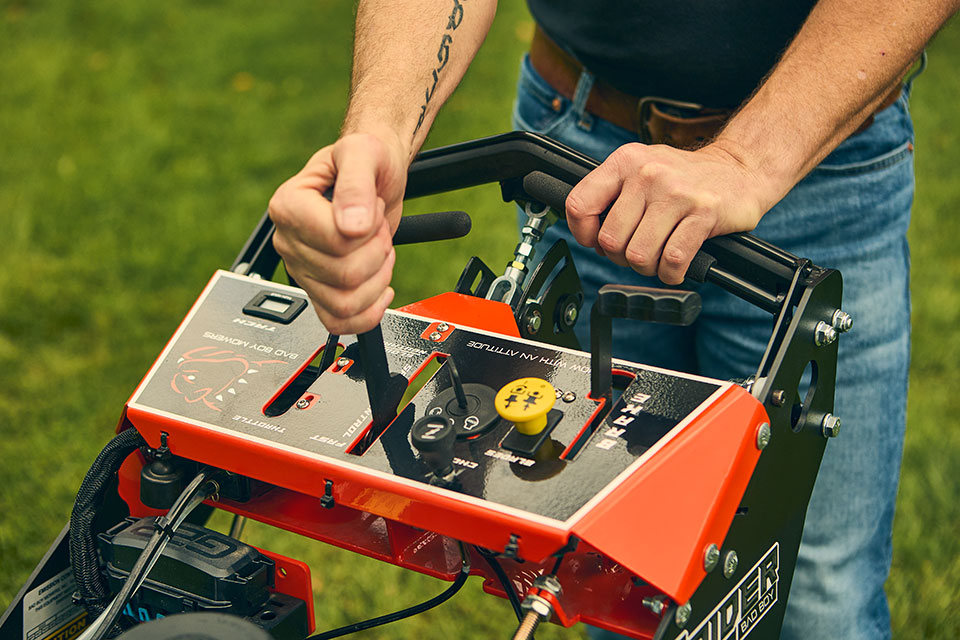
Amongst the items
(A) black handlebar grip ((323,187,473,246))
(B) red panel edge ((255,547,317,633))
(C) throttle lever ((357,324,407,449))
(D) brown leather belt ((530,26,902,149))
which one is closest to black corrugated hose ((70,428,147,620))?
(B) red panel edge ((255,547,317,633))

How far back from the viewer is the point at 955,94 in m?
4.81

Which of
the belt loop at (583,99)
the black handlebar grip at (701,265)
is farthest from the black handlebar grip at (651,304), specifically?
the belt loop at (583,99)

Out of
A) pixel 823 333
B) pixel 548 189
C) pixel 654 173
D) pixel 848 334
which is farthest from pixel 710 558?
pixel 848 334

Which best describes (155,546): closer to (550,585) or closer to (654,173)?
(550,585)

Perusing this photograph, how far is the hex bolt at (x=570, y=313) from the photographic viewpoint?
148 cm

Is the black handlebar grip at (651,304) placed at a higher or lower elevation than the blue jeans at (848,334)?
higher

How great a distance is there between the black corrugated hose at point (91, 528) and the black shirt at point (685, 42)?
38.1 inches

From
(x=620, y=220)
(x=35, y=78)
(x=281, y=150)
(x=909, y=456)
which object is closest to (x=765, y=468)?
(x=620, y=220)

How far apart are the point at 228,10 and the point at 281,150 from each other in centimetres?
165

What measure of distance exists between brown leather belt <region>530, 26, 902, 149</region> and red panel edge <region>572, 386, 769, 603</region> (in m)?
0.65

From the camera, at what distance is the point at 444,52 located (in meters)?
1.52

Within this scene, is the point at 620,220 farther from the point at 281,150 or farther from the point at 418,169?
the point at 281,150

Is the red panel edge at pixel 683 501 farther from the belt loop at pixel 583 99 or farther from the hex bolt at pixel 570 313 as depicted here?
the belt loop at pixel 583 99

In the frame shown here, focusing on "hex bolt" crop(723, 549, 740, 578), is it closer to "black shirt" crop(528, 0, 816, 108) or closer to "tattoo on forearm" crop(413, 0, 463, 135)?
"tattoo on forearm" crop(413, 0, 463, 135)
